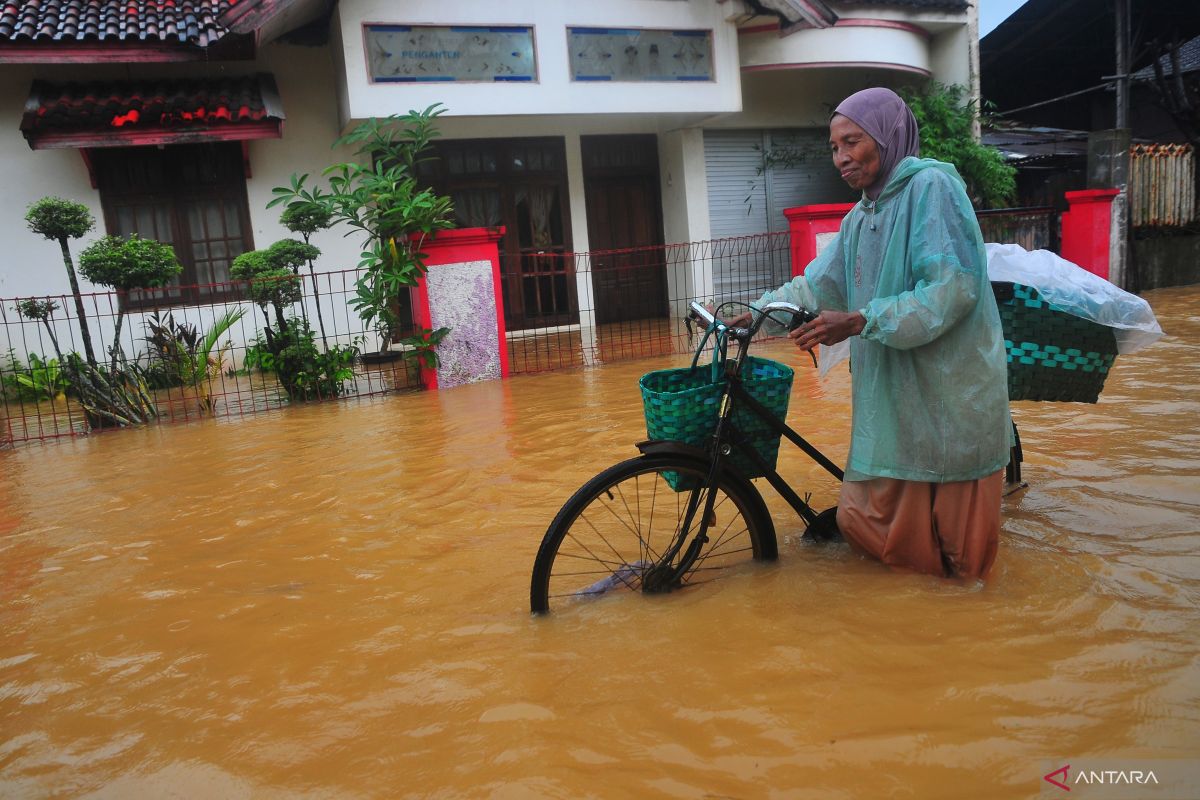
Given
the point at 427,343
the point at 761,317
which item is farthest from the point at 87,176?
the point at 761,317

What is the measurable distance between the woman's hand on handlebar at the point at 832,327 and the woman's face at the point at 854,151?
1.60 feet

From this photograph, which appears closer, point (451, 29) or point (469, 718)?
point (469, 718)

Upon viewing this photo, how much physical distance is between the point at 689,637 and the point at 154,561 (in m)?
2.71

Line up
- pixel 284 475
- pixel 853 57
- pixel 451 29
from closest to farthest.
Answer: pixel 284 475, pixel 451 29, pixel 853 57

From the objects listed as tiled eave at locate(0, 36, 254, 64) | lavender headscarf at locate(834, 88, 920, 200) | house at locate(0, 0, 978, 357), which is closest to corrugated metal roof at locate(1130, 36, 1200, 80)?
house at locate(0, 0, 978, 357)

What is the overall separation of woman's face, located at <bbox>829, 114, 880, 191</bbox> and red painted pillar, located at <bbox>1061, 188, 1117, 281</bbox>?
11435 mm

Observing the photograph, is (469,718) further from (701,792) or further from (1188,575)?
(1188,575)

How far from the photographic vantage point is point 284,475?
5738mm

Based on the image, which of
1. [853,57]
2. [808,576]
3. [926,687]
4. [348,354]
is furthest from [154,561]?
[853,57]

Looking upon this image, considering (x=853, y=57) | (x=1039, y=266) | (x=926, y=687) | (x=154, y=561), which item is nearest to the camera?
(x=926, y=687)

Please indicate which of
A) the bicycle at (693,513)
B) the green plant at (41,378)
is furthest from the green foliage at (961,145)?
the green plant at (41,378)

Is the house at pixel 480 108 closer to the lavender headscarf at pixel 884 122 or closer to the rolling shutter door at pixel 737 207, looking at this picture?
the rolling shutter door at pixel 737 207

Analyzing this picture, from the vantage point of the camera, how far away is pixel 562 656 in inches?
114

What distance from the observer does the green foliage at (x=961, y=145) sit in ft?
44.5
